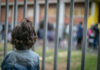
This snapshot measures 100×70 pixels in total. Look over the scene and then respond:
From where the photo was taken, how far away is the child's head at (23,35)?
5.39 ft

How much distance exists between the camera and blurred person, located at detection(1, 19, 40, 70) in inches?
63.8

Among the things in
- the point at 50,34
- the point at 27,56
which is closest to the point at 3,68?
the point at 27,56

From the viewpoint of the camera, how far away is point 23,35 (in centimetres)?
164

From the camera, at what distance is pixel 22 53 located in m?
1.66

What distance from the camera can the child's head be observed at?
1644mm

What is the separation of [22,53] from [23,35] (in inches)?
6.7

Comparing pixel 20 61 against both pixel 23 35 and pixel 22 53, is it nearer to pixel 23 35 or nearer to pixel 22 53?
pixel 22 53

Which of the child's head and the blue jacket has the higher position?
the child's head

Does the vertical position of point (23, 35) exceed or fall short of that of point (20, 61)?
it exceeds it

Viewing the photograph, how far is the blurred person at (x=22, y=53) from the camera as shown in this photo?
1.62 m

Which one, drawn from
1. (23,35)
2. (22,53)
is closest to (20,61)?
(22,53)

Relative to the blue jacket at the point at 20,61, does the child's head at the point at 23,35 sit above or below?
Answer: above

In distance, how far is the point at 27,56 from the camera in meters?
1.65

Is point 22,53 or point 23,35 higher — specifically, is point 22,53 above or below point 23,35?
below
